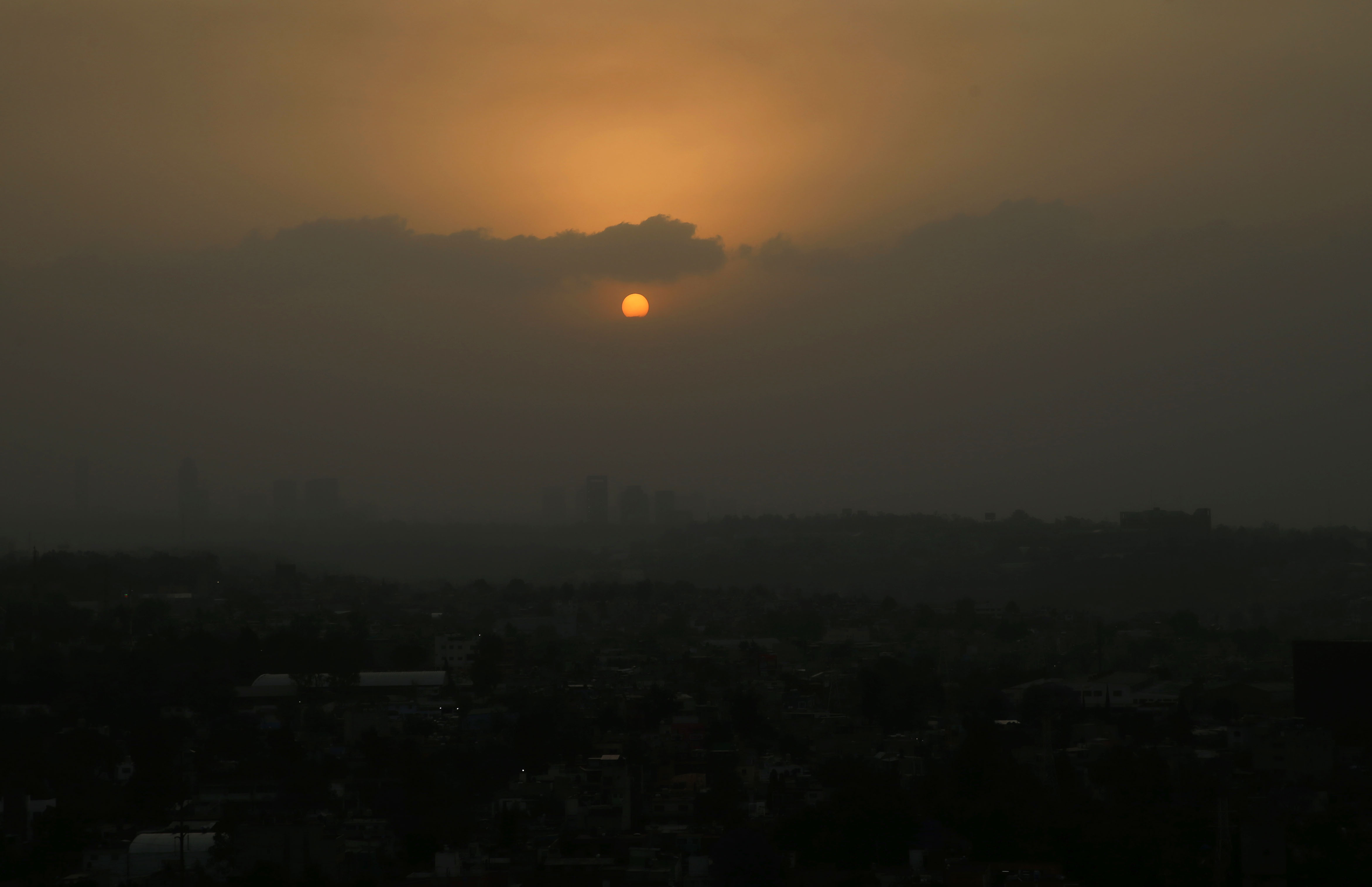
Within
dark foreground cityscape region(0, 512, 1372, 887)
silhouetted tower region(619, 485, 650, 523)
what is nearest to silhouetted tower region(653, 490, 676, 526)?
silhouetted tower region(619, 485, 650, 523)

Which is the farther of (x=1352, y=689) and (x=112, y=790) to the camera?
(x=1352, y=689)

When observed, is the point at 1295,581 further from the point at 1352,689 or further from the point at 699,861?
the point at 699,861

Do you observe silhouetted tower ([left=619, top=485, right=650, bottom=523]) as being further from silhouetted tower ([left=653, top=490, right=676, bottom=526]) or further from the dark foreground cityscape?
the dark foreground cityscape

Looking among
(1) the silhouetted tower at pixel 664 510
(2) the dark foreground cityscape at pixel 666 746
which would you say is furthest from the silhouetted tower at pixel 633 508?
(2) the dark foreground cityscape at pixel 666 746

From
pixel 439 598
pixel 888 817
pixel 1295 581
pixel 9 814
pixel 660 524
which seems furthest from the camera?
pixel 660 524

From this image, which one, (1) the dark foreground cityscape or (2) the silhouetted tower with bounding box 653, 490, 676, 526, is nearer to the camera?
(1) the dark foreground cityscape

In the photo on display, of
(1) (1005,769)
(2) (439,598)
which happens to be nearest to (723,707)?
(1) (1005,769)

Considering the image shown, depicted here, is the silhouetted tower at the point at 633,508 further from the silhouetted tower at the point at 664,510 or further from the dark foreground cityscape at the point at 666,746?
the dark foreground cityscape at the point at 666,746
